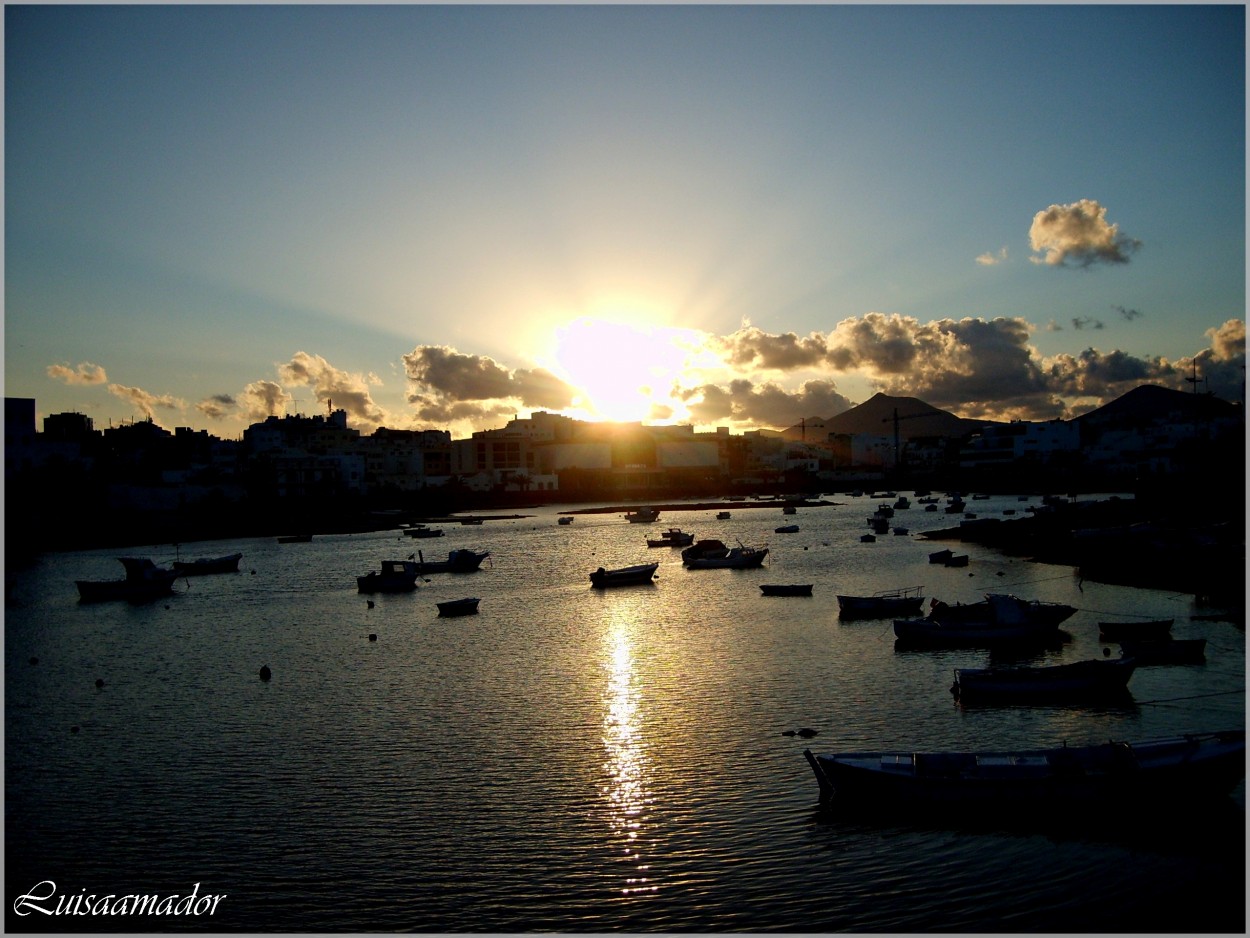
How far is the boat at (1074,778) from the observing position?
49.7ft

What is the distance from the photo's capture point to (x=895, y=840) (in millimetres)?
14719

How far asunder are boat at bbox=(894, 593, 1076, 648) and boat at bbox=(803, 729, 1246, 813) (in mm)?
12828

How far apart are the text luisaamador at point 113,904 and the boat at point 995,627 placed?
2091 centimetres

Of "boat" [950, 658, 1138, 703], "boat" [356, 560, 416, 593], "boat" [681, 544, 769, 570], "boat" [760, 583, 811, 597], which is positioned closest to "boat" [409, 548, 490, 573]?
"boat" [356, 560, 416, 593]

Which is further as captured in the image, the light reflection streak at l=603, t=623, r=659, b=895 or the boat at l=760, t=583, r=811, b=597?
the boat at l=760, t=583, r=811, b=597

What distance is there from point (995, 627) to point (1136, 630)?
374 centimetres

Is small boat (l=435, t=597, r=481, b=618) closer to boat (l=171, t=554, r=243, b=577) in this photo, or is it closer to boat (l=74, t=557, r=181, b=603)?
boat (l=74, t=557, r=181, b=603)

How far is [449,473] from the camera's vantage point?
162 m

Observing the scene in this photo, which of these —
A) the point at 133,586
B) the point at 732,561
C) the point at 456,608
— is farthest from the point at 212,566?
the point at 732,561

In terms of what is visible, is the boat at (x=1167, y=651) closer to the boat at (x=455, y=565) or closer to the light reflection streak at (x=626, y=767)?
the light reflection streak at (x=626, y=767)

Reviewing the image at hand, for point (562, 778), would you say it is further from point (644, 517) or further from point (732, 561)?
Result: point (644, 517)

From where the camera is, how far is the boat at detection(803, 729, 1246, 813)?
49.7 ft

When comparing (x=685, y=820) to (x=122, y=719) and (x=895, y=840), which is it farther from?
(x=122, y=719)

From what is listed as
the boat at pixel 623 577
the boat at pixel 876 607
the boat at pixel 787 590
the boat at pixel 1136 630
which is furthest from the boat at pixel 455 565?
the boat at pixel 1136 630
